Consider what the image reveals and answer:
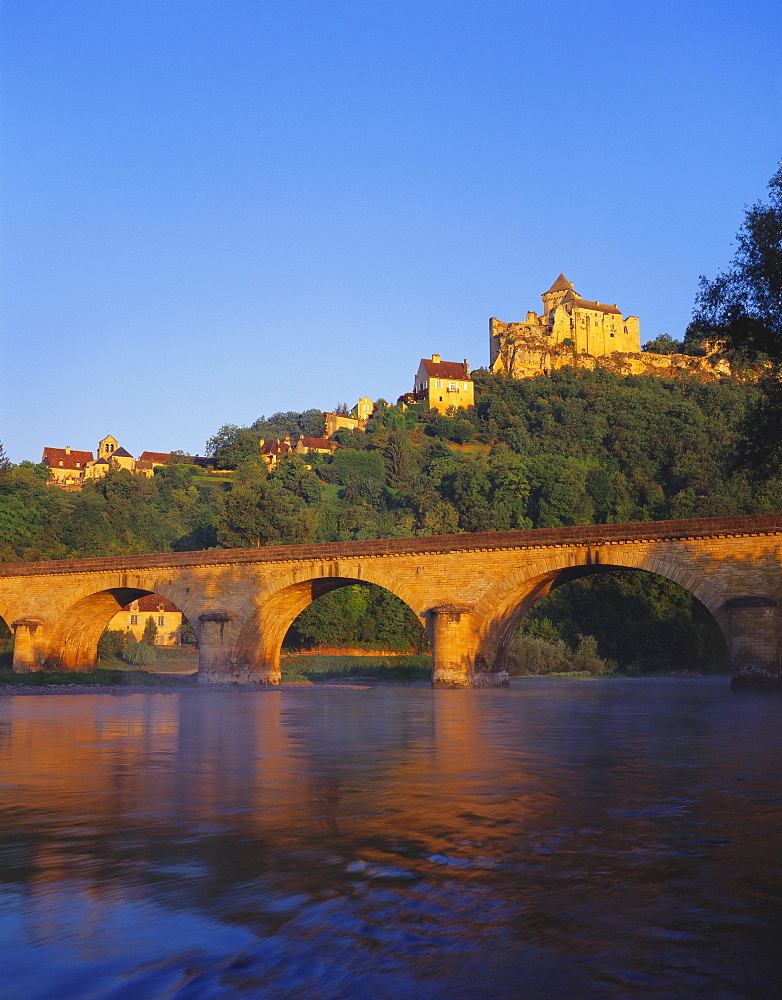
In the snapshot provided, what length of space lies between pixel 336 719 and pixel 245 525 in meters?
40.2

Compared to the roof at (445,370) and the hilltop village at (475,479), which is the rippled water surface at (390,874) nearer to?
the hilltop village at (475,479)

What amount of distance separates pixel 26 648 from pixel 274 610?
35.4ft

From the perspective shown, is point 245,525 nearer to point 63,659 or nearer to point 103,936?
point 63,659

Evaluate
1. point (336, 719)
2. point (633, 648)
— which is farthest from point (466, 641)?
point (633, 648)

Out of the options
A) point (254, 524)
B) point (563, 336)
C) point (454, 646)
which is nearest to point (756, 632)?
point (454, 646)

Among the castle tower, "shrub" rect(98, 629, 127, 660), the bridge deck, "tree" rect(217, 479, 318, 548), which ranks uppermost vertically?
the castle tower

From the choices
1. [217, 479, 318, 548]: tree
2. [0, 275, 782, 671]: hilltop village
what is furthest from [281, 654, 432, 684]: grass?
[217, 479, 318, 548]: tree

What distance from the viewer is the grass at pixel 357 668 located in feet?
145

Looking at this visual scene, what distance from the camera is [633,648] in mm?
50906

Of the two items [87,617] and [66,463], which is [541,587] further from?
[66,463]

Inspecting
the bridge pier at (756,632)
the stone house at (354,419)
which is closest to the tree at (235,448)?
the stone house at (354,419)

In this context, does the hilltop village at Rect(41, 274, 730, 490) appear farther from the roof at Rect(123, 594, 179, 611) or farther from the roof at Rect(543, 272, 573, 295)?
the roof at Rect(123, 594, 179, 611)

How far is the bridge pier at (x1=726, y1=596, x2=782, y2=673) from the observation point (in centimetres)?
2695

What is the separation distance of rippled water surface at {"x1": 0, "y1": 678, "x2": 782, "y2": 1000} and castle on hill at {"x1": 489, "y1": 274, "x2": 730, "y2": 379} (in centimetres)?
11981
